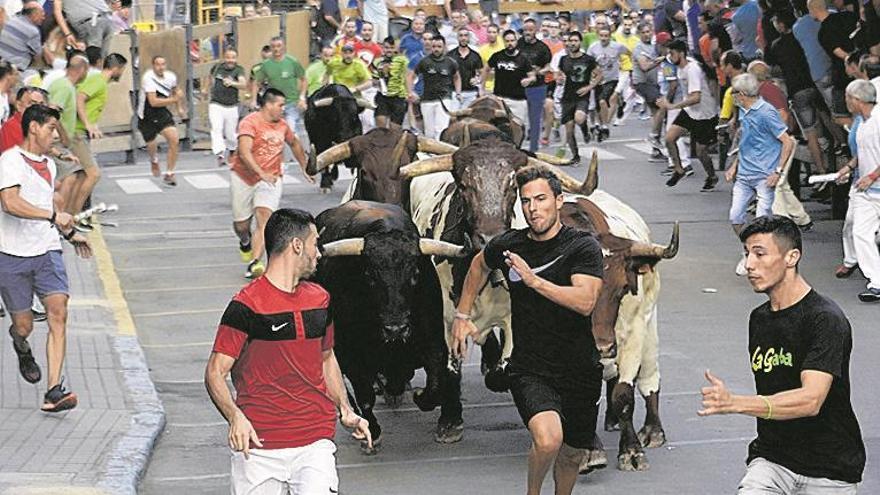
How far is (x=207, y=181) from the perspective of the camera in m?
26.4

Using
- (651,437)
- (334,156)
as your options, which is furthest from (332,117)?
(651,437)

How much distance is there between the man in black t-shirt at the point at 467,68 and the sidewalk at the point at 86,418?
38.1ft

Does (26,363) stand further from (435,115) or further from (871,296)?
(435,115)

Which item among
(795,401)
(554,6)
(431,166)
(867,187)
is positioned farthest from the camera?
(554,6)

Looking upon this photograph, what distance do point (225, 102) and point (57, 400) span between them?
624 inches

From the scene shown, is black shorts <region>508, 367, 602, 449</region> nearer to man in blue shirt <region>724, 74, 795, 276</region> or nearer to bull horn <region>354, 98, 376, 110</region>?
man in blue shirt <region>724, 74, 795, 276</region>

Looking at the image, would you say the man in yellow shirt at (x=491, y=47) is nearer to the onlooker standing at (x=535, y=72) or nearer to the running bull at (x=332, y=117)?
the onlooker standing at (x=535, y=72)

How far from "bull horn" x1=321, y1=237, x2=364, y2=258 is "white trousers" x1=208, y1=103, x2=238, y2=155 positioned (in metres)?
16.2

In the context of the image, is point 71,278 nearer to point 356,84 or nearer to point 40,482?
point 40,482

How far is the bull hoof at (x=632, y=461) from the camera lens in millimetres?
10945

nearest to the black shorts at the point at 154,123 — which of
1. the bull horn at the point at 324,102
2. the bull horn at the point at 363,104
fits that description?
the bull horn at the point at 324,102

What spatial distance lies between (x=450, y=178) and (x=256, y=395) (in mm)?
6192

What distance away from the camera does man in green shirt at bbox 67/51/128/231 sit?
2005cm

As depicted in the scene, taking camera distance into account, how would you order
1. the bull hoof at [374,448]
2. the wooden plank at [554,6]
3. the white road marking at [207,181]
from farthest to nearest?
the wooden plank at [554,6] < the white road marking at [207,181] < the bull hoof at [374,448]
